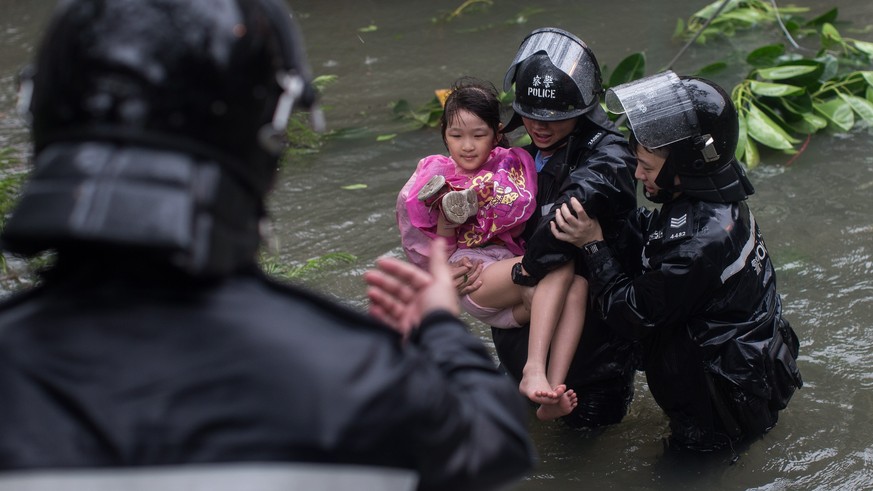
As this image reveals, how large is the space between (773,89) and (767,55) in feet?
1.93

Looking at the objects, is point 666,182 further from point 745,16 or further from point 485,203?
point 745,16

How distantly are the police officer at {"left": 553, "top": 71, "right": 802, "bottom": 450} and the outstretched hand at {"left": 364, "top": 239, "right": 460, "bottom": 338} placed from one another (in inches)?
73.8

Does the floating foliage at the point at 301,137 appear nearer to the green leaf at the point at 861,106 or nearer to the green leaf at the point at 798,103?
the green leaf at the point at 798,103

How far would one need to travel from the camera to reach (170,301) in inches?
53.7

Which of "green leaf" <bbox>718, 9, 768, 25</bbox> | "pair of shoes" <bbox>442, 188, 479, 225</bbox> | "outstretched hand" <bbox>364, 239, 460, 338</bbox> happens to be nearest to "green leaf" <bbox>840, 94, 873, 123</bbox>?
"green leaf" <bbox>718, 9, 768, 25</bbox>

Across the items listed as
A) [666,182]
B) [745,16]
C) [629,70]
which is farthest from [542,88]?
[745,16]

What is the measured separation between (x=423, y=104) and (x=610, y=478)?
5064 mm

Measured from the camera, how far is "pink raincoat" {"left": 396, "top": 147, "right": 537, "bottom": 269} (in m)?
3.97

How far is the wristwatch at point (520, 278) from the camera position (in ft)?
12.8

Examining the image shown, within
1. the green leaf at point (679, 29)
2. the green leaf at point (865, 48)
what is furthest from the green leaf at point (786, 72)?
the green leaf at point (679, 29)

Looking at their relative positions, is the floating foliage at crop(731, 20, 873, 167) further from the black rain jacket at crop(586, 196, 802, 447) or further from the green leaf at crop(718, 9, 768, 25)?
the black rain jacket at crop(586, 196, 802, 447)

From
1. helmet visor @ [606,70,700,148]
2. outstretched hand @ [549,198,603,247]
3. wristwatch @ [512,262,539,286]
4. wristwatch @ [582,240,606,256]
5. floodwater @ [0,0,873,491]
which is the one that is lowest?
floodwater @ [0,0,873,491]

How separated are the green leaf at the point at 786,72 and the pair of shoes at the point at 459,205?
409cm

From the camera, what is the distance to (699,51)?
29.7ft
